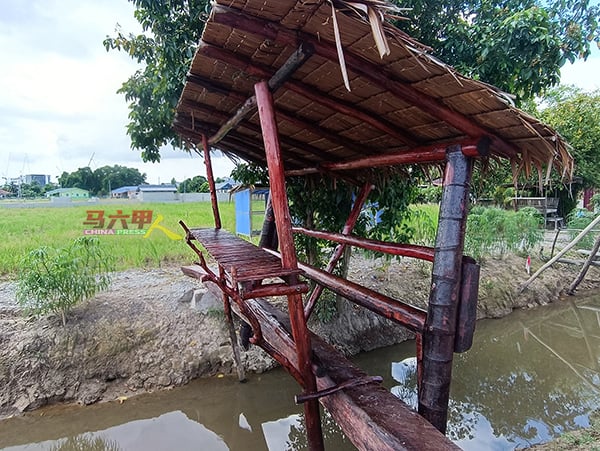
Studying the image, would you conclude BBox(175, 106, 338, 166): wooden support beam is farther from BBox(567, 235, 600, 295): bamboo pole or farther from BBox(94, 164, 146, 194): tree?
BBox(94, 164, 146, 194): tree

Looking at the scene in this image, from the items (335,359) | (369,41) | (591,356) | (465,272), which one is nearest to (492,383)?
(591,356)

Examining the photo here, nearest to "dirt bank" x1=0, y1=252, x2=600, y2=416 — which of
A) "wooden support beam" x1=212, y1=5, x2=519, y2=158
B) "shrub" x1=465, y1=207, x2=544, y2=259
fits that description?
"shrub" x1=465, y1=207, x2=544, y2=259

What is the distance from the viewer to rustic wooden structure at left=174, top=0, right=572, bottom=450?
4.04ft

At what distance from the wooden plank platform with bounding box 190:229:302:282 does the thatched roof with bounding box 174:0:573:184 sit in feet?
2.66

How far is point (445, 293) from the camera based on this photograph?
1.48 meters

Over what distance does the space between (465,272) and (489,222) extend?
5046mm

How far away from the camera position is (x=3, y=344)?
3.12 m

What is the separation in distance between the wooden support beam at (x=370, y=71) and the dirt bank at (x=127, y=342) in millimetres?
2961

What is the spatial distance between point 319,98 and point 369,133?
0.47 metres

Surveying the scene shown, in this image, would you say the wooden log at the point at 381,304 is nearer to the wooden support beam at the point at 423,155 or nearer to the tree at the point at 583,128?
the wooden support beam at the point at 423,155

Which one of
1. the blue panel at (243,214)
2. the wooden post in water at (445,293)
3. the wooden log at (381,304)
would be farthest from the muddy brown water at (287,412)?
the blue panel at (243,214)

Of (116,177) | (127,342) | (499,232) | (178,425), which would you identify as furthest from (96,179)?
(178,425)

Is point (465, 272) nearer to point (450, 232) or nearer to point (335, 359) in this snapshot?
point (450, 232)

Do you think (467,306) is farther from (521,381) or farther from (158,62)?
(158,62)
